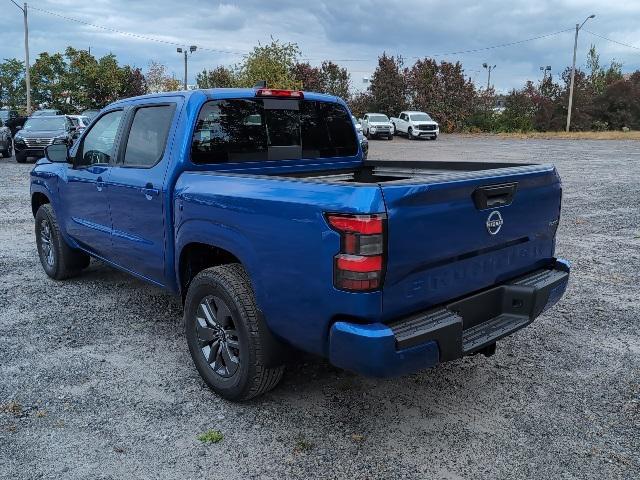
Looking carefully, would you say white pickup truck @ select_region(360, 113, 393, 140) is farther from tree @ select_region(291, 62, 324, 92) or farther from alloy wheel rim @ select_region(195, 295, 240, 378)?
alloy wheel rim @ select_region(195, 295, 240, 378)

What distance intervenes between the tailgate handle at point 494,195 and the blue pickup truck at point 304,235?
11 millimetres

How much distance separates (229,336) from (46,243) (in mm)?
3712

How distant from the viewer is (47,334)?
4695 millimetres

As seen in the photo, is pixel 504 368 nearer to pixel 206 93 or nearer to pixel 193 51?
pixel 206 93

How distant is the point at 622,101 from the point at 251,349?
50.8m

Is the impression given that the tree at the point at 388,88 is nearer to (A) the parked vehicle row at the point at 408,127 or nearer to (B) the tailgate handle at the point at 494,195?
(A) the parked vehicle row at the point at 408,127

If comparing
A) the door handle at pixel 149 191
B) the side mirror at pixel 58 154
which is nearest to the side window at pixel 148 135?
the door handle at pixel 149 191

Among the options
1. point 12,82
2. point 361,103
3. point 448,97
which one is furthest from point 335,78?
point 12,82

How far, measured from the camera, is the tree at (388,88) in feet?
163

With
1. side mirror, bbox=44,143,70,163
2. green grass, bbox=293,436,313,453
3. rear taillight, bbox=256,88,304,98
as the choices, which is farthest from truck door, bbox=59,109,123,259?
green grass, bbox=293,436,313,453

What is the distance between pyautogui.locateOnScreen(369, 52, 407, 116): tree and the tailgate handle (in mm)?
48133

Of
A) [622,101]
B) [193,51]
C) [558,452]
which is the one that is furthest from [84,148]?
[622,101]

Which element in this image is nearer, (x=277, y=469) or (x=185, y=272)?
(x=277, y=469)

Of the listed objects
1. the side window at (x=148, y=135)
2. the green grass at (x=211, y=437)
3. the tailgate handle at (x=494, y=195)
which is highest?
the side window at (x=148, y=135)
